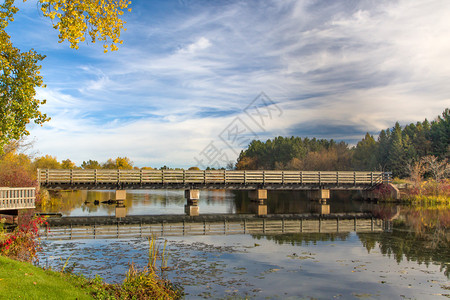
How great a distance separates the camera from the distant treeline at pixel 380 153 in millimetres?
62606

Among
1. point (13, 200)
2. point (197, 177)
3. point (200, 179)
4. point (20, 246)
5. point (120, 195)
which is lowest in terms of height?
point (20, 246)

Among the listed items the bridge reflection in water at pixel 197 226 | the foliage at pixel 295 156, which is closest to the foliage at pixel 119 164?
the foliage at pixel 295 156

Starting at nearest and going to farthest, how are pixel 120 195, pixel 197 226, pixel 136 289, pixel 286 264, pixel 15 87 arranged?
pixel 136 289
pixel 286 264
pixel 15 87
pixel 197 226
pixel 120 195

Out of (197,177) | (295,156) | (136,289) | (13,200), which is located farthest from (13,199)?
(295,156)

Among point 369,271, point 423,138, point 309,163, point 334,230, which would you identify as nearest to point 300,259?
point 369,271

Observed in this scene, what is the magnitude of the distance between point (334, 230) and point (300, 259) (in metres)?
9.36

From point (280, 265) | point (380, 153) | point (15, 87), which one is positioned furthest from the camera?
point (380, 153)

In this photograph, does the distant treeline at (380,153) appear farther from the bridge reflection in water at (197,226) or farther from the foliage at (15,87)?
the foliage at (15,87)

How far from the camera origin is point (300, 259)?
49.3ft

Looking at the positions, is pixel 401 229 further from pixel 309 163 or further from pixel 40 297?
pixel 309 163

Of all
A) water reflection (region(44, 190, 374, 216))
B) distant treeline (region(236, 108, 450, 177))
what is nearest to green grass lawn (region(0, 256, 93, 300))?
water reflection (region(44, 190, 374, 216))

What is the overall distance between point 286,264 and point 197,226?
11.3 meters

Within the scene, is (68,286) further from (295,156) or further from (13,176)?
(295,156)

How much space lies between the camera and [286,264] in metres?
14.1
